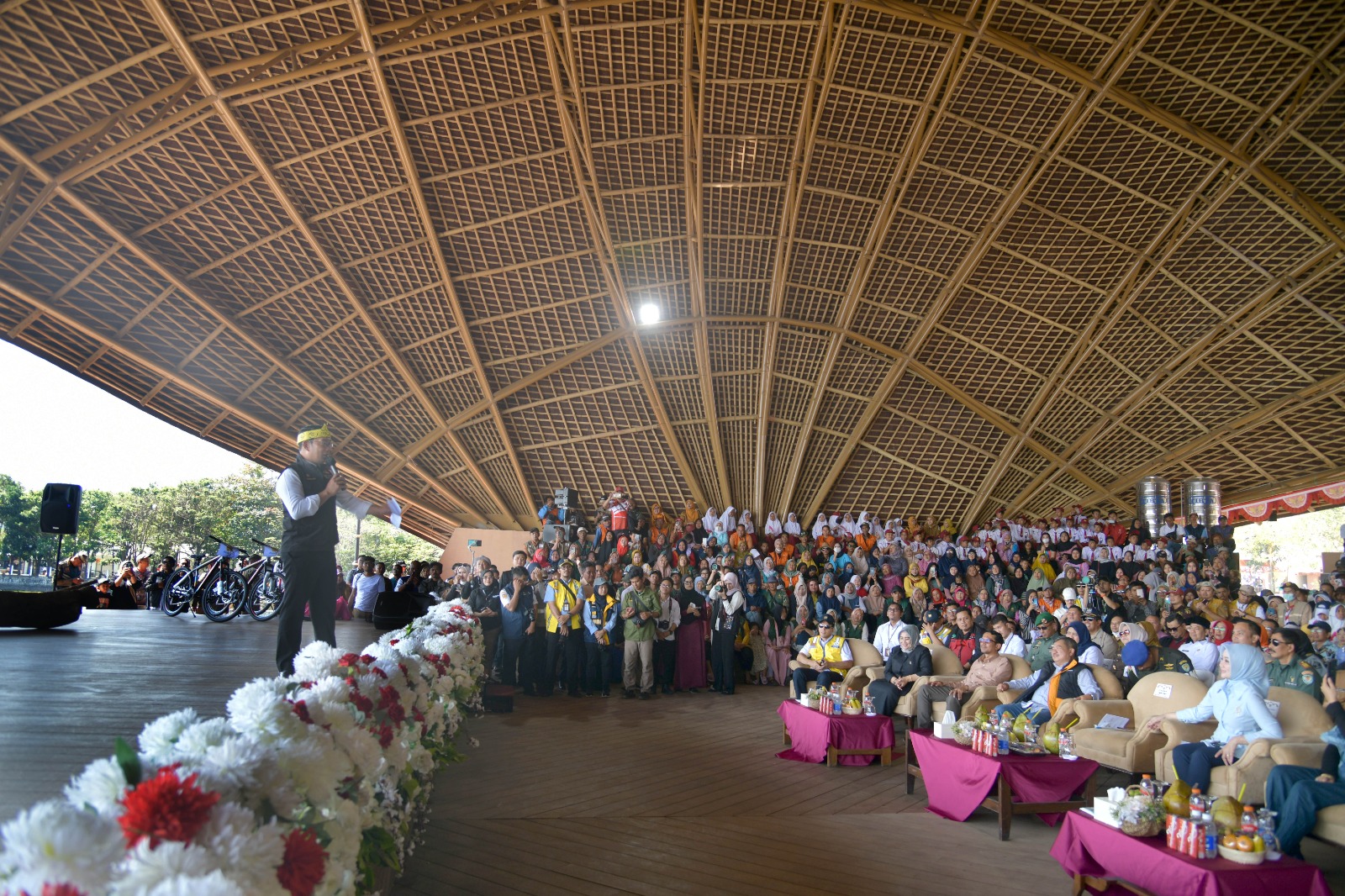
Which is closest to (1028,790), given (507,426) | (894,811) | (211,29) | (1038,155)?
(894,811)

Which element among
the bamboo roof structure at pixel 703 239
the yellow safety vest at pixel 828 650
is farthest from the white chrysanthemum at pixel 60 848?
the bamboo roof structure at pixel 703 239

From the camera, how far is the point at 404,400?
64.2 ft

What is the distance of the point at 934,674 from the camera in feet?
30.2

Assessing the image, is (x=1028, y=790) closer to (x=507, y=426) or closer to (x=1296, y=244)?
(x=1296, y=244)

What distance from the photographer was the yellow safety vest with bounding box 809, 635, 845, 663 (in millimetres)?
9695

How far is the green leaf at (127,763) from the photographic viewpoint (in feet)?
5.86

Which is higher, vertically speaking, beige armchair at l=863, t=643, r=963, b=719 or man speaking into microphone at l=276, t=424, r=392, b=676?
man speaking into microphone at l=276, t=424, r=392, b=676

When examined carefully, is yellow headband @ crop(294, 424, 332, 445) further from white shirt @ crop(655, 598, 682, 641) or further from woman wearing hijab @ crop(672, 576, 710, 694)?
woman wearing hijab @ crop(672, 576, 710, 694)

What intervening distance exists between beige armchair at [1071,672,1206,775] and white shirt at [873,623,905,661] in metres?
2.85

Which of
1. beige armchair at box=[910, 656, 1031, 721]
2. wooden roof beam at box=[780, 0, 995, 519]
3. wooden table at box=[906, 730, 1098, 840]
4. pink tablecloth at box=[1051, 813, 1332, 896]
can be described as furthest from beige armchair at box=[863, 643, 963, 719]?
wooden roof beam at box=[780, 0, 995, 519]

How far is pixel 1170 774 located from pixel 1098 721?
1010 millimetres

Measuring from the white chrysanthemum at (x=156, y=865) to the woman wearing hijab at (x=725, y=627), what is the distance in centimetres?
1068

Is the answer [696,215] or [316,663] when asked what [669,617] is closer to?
[696,215]

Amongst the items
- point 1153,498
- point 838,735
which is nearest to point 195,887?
point 838,735
